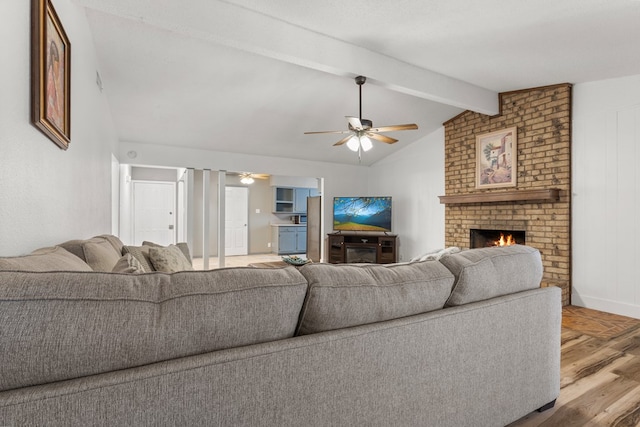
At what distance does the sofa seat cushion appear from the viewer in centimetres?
91

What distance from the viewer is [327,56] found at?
122 inches

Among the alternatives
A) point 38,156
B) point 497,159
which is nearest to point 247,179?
point 497,159

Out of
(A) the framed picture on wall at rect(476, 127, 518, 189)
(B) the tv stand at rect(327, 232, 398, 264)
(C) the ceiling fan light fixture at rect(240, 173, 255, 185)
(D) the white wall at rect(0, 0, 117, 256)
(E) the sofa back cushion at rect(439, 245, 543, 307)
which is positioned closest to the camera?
(D) the white wall at rect(0, 0, 117, 256)

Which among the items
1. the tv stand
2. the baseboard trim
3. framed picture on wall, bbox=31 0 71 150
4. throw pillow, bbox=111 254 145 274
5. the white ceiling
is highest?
the white ceiling

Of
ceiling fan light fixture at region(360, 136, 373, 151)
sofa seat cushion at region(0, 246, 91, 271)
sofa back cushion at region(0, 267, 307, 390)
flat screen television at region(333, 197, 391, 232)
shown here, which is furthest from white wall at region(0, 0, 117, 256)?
flat screen television at region(333, 197, 391, 232)

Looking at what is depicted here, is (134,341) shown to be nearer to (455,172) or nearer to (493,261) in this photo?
(493,261)

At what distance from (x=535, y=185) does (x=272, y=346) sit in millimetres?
4479

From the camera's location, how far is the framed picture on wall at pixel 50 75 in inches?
56.3

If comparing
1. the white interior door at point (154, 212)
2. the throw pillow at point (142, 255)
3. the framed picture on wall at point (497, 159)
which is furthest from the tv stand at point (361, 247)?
the throw pillow at point (142, 255)

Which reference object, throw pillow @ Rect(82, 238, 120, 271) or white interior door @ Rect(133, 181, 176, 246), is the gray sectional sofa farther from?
white interior door @ Rect(133, 181, 176, 246)

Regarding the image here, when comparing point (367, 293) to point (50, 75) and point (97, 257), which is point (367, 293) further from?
point (50, 75)

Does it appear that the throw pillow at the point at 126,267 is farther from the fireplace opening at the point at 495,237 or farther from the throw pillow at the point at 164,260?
the fireplace opening at the point at 495,237

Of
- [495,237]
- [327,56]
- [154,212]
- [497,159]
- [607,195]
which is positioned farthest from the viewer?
[154,212]

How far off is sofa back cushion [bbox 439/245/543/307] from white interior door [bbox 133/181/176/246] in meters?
7.10
